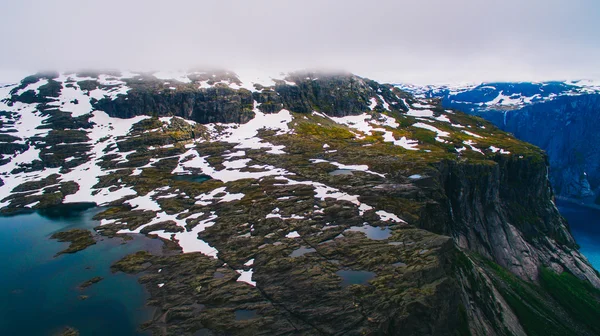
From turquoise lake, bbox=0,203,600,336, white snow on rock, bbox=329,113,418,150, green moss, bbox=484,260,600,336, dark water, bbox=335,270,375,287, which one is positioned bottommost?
green moss, bbox=484,260,600,336

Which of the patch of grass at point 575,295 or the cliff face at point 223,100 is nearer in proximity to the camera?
the patch of grass at point 575,295

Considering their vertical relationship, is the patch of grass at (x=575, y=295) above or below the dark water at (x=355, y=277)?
below

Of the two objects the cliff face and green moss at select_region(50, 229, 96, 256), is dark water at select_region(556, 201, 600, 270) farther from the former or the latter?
green moss at select_region(50, 229, 96, 256)

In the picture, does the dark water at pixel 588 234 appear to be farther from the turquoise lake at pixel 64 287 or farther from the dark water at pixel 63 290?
the dark water at pixel 63 290

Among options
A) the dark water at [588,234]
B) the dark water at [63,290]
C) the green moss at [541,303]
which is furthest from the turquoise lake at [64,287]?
the dark water at [588,234]

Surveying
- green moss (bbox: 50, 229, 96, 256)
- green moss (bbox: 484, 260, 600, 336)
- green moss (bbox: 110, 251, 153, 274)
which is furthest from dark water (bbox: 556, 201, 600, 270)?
green moss (bbox: 50, 229, 96, 256)

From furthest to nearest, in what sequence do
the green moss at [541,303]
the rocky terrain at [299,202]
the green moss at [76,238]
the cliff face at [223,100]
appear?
the cliff face at [223,100]
the green moss at [76,238]
the green moss at [541,303]
the rocky terrain at [299,202]

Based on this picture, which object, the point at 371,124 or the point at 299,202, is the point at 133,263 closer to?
the point at 299,202
